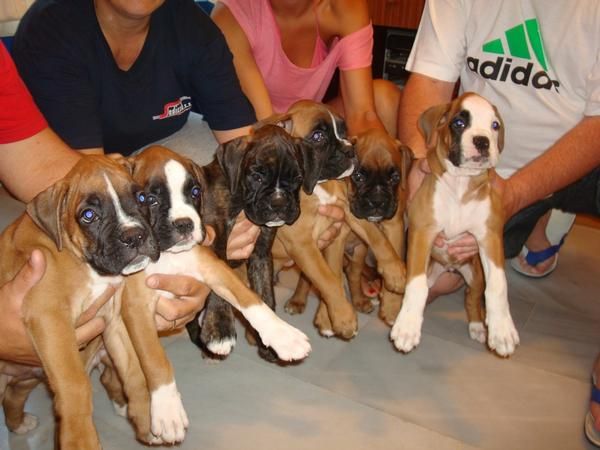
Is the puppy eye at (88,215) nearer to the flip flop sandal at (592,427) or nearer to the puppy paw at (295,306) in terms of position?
the puppy paw at (295,306)

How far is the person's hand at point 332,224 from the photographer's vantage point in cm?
296

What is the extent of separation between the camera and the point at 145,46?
282 cm

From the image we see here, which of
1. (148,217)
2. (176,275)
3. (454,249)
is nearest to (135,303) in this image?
(176,275)

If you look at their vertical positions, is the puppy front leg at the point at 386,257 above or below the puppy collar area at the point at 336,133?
below

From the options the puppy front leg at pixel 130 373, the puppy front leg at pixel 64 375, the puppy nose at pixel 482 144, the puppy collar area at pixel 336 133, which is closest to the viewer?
the puppy front leg at pixel 64 375

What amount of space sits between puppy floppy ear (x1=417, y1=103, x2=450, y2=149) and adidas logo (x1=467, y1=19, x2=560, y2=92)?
67cm

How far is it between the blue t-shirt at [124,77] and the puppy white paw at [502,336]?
5.30 ft

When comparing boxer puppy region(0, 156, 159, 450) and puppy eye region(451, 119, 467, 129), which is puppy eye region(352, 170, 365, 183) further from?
boxer puppy region(0, 156, 159, 450)

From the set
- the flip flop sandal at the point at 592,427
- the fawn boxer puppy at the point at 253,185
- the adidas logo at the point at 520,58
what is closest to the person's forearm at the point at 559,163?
the adidas logo at the point at 520,58

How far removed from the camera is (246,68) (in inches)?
133

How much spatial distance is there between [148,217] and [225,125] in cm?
117

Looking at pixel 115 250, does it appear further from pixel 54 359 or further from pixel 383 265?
pixel 383 265

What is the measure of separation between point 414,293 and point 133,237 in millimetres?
1334

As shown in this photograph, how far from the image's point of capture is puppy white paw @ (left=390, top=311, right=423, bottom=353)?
255cm
